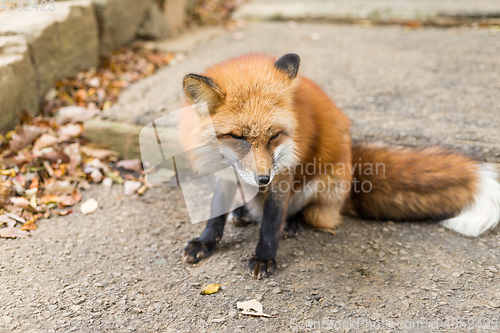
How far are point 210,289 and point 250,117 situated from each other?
1025 millimetres

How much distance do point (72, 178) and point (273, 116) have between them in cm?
195

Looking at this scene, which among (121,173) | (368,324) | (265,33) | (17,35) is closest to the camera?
(368,324)

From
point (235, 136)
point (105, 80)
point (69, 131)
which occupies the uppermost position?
point (235, 136)

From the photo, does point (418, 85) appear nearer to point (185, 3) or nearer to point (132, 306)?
point (132, 306)

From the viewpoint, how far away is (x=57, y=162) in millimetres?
3104

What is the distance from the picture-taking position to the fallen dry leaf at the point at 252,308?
196cm

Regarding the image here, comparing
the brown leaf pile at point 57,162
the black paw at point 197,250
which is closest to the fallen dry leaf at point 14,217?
the brown leaf pile at point 57,162

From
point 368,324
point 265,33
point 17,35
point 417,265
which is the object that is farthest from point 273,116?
point 265,33

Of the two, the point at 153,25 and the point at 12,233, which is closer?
the point at 12,233

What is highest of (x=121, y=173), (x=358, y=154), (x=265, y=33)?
(x=265, y=33)

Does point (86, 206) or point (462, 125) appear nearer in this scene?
point (86, 206)

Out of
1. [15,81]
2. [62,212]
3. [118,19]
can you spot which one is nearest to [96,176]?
[62,212]

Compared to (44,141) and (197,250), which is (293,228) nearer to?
(197,250)

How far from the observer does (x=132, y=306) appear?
→ 2016 millimetres
